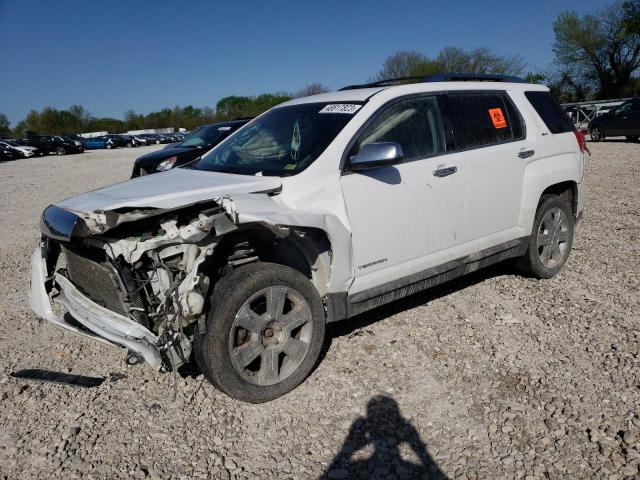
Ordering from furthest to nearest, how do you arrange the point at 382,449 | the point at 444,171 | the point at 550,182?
the point at 550,182 → the point at 444,171 → the point at 382,449

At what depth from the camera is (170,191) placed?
3.12 metres

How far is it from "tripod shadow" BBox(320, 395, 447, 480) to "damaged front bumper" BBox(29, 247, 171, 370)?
Answer: 1.09 metres

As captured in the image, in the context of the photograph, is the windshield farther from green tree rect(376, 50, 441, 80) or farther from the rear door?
green tree rect(376, 50, 441, 80)

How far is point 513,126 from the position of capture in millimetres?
4531

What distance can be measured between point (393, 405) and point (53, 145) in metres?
40.3

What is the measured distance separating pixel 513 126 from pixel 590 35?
2082 inches

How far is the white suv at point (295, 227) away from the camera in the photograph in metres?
2.91

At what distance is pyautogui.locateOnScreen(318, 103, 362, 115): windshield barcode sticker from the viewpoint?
3666 millimetres

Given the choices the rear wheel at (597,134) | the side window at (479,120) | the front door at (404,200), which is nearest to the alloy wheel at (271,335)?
the front door at (404,200)

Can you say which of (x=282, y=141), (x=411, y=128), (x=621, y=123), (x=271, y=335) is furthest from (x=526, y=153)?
(x=621, y=123)

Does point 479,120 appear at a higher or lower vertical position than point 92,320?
higher

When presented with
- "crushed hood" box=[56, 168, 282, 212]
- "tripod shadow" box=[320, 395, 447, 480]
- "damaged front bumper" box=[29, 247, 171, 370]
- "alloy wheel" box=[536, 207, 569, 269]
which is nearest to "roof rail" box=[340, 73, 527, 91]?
"alloy wheel" box=[536, 207, 569, 269]

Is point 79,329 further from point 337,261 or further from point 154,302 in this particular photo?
point 337,261

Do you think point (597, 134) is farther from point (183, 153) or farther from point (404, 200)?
point (404, 200)
